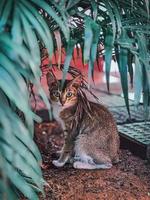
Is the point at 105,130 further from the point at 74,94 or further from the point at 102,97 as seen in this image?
the point at 102,97

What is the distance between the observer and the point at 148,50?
1618mm

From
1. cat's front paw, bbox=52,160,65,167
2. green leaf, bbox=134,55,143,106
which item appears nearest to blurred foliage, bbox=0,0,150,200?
green leaf, bbox=134,55,143,106

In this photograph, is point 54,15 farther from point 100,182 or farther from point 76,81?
point 100,182

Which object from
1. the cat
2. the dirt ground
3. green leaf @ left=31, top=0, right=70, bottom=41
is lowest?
the dirt ground

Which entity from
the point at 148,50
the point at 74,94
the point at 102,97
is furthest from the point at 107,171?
the point at 102,97

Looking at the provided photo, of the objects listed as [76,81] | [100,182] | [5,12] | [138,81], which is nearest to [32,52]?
[5,12]

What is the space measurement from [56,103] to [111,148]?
0.34 metres

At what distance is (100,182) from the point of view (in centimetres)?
194

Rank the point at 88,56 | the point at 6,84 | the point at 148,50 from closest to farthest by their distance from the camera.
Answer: the point at 6,84, the point at 88,56, the point at 148,50

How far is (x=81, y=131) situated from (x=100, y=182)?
27 centimetres

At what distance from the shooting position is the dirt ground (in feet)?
6.01

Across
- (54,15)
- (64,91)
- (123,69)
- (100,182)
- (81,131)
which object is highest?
(54,15)

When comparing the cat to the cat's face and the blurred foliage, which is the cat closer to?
the cat's face

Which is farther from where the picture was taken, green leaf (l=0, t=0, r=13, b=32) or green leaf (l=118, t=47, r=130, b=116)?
green leaf (l=118, t=47, r=130, b=116)
